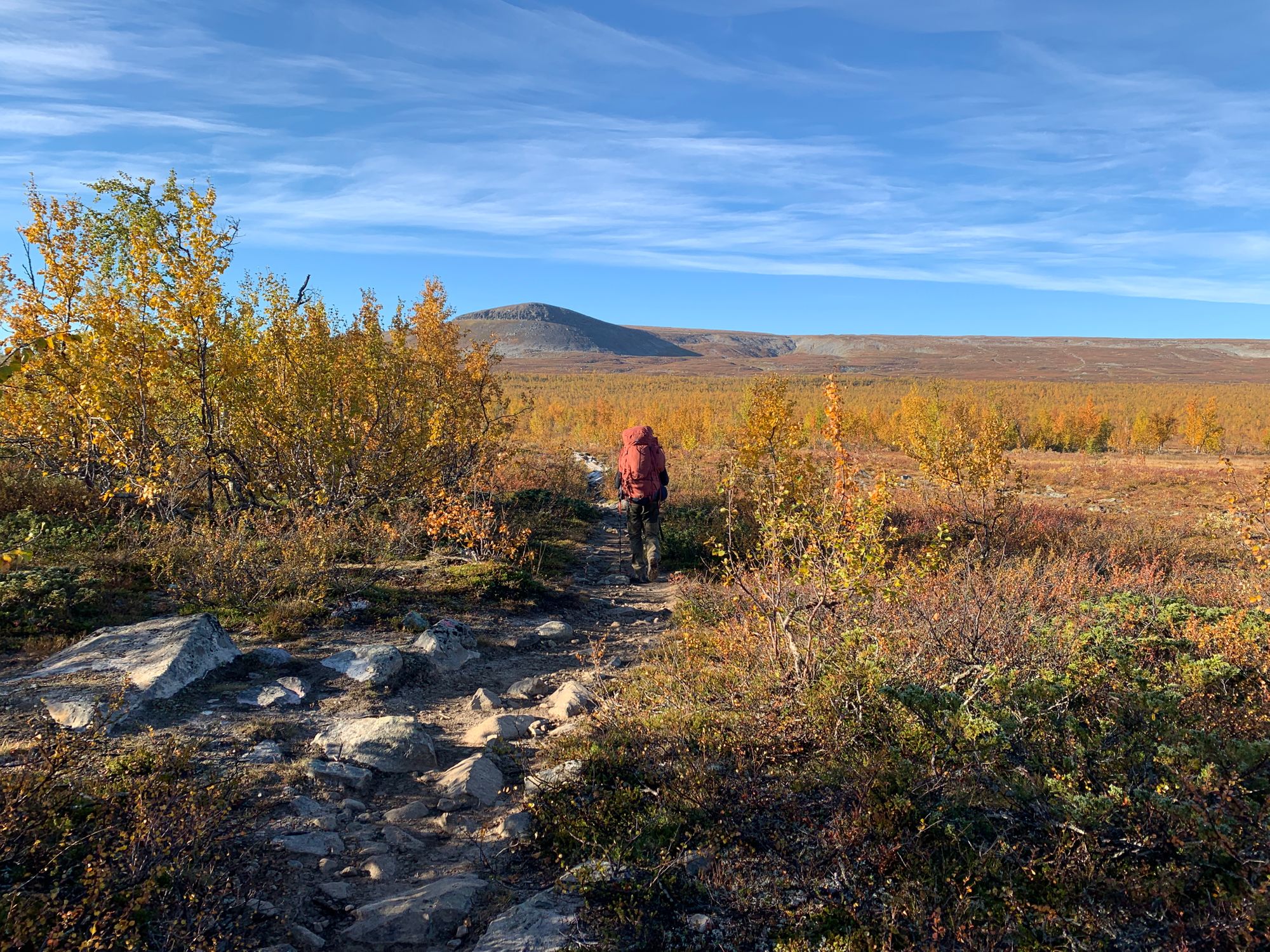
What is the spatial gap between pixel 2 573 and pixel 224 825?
170 inches

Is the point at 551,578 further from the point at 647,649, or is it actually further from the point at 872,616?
the point at 872,616

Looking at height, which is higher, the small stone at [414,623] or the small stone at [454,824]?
the small stone at [414,623]

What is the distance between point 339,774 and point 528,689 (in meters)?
1.62

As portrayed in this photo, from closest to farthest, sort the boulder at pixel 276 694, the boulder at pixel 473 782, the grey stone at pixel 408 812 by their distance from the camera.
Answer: the grey stone at pixel 408 812 → the boulder at pixel 473 782 → the boulder at pixel 276 694

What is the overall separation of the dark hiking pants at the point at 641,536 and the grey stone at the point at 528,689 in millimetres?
3620

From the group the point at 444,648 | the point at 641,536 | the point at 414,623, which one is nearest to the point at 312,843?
the point at 444,648

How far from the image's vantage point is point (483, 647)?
5941 mm

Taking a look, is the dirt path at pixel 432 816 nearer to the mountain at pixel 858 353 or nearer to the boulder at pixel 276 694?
the boulder at pixel 276 694

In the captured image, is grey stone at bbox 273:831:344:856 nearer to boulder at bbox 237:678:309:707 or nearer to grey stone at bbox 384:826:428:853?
grey stone at bbox 384:826:428:853

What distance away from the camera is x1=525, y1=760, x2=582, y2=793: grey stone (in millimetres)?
3430

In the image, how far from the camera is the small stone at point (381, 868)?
2.85 m

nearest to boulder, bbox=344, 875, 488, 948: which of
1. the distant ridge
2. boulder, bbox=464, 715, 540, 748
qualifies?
boulder, bbox=464, 715, 540, 748

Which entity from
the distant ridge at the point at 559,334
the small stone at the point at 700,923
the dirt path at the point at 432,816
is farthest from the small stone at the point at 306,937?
the distant ridge at the point at 559,334

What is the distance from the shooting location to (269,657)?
5.01 m
